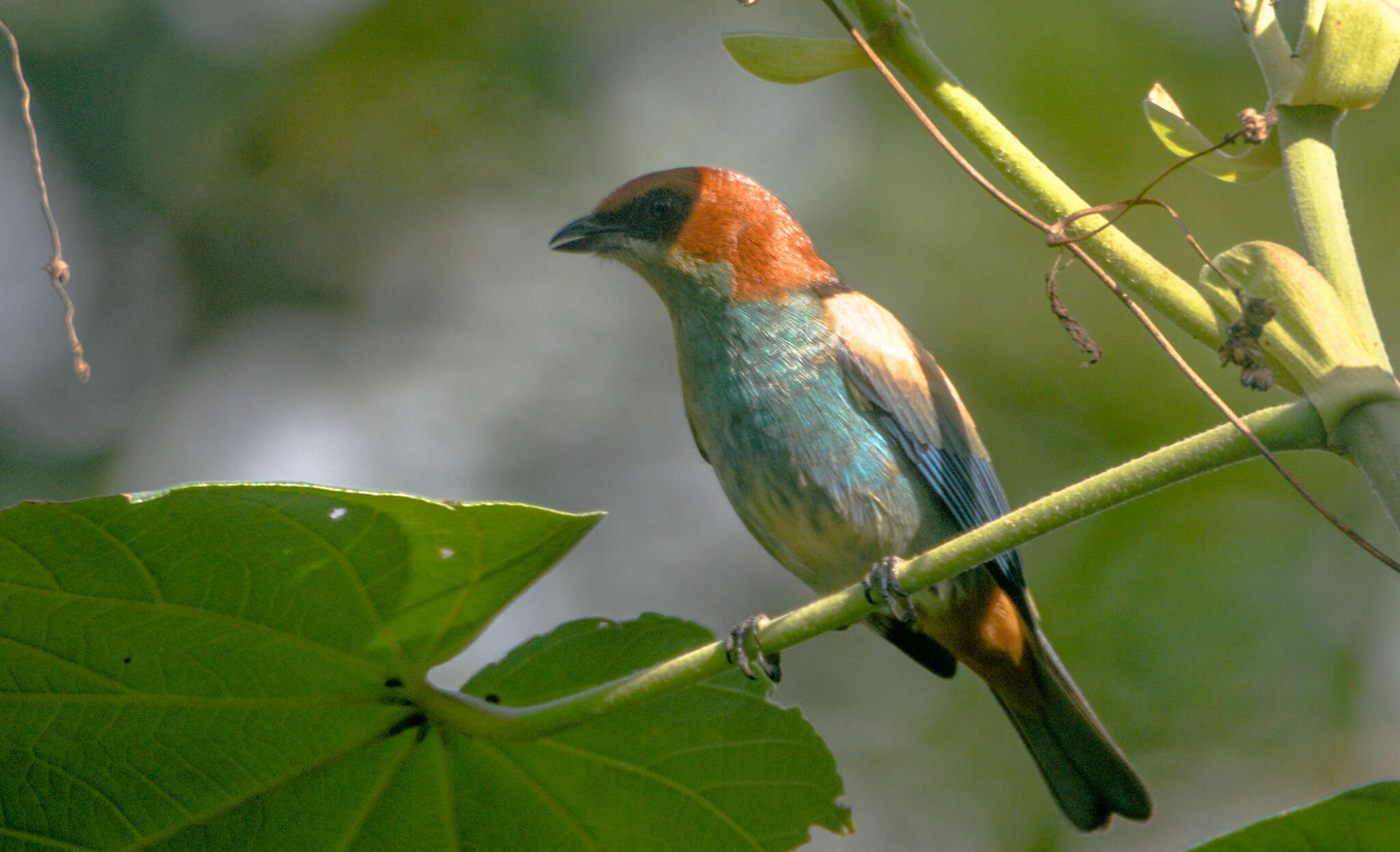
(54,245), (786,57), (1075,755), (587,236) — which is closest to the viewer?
(786,57)

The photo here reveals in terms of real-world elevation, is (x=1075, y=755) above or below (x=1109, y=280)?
below

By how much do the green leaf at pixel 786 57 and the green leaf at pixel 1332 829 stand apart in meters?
1.04

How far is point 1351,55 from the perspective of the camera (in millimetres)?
1382

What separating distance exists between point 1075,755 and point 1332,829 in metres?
2.00

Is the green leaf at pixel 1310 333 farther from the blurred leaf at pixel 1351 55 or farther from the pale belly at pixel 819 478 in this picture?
the pale belly at pixel 819 478

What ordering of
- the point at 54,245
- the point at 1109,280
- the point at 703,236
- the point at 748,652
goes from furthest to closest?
the point at 703,236 < the point at 54,245 < the point at 748,652 < the point at 1109,280

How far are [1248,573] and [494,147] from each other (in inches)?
173

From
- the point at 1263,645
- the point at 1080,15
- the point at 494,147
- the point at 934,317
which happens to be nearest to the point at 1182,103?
the point at 1080,15

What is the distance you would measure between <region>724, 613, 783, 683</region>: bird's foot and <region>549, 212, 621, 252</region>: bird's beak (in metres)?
1.20

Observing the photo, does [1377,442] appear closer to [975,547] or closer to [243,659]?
[975,547]

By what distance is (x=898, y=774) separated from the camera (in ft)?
20.7

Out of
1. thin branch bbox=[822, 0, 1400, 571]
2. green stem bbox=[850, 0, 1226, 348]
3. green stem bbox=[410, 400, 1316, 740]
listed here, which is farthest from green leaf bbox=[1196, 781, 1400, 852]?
green stem bbox=[850, 0, 1226, 348]

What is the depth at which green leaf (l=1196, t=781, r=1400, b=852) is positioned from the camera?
1.25 m

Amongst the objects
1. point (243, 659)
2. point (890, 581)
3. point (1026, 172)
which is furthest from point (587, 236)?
point (1026, 172)
